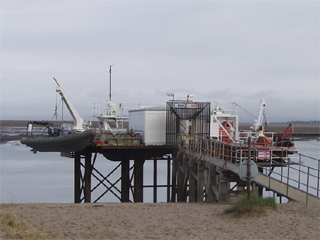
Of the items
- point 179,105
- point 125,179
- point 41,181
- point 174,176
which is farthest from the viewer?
point 41,181

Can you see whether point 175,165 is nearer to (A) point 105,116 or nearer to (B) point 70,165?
(A) point 105,116

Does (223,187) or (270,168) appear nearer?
(223,187)

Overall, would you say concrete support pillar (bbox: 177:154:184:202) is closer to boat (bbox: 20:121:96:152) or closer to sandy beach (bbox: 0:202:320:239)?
boat (bbox: 20:121:96:152)

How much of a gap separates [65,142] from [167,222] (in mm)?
12684

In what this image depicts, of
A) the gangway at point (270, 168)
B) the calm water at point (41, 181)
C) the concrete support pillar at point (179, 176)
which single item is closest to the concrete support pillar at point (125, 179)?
the concrete support pillar at point (179, 176)

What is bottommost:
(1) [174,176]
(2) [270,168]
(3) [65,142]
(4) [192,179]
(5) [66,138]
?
(1) [174,176]

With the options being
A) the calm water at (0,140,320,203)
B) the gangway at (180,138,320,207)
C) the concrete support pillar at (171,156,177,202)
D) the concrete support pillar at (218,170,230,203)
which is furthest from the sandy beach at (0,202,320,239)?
the calm water at (0,140,320,203)

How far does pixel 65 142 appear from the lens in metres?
23.8

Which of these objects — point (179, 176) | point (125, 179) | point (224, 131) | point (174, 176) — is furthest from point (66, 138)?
point (224, 131)

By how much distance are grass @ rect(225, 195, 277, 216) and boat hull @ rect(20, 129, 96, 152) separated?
465 inches

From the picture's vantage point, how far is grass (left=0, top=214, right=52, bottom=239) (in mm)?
10125

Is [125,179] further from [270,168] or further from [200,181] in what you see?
[270,168]

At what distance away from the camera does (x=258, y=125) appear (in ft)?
86.4

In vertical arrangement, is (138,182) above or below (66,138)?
below
